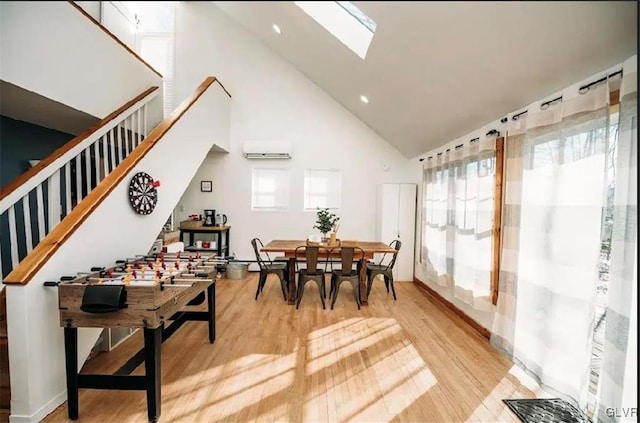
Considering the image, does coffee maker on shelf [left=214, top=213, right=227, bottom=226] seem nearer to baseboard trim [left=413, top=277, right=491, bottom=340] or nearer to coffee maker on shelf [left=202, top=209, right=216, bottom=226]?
coffee maker on shelf [left=202, top=209, right=216, bottom=226]

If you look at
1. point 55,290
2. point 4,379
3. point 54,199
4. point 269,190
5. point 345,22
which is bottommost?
point 4,379

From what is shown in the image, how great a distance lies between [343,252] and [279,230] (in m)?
2.41

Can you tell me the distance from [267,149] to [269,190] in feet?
2.58

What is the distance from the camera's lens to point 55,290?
213cm

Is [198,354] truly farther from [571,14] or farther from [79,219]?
[571,14]

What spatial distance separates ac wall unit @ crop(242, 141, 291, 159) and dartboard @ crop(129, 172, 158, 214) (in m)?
2.97

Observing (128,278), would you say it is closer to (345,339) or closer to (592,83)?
(345,339)

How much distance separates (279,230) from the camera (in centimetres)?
631

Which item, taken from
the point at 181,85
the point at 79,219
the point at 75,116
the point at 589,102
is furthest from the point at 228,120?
the point at 589,102

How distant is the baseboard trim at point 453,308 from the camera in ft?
11.1

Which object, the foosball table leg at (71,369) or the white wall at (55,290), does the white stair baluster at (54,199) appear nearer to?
the white wall at (55,290)

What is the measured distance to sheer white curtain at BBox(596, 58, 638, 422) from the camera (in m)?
1.71

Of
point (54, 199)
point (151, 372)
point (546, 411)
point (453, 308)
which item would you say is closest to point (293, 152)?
point (453, 308)

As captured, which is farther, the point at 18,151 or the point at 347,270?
the point at 347,270
